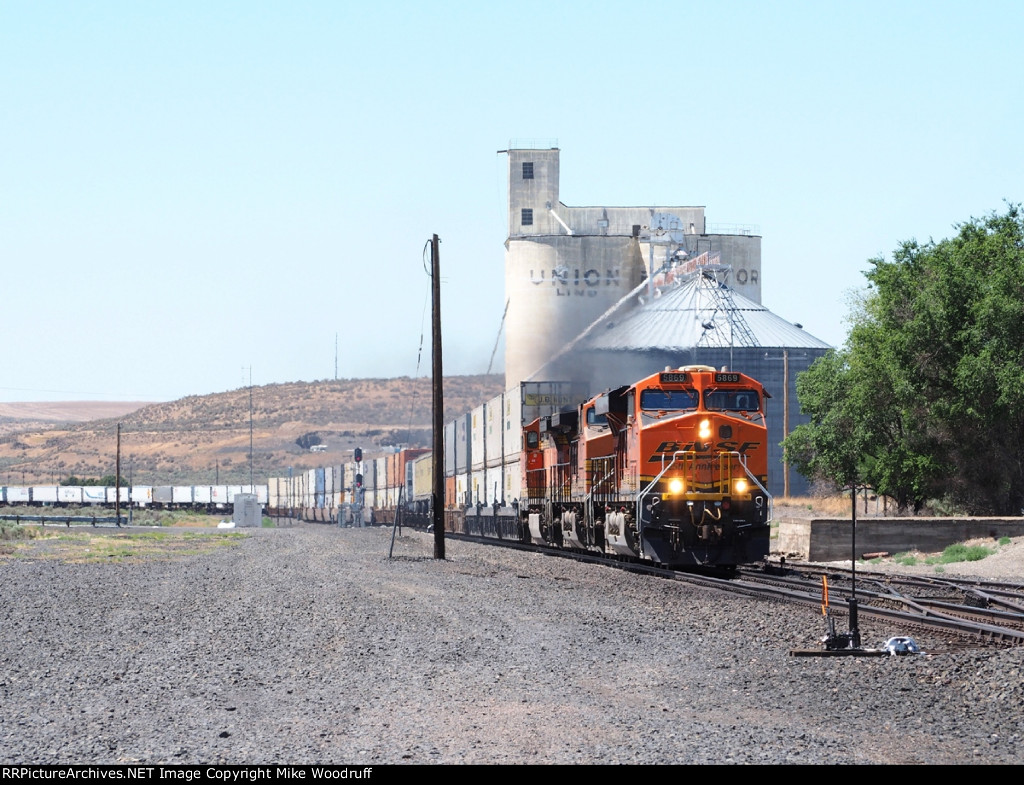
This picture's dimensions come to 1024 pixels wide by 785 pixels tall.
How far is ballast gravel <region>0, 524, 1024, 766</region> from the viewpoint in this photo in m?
7.35

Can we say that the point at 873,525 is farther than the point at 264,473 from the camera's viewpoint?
No

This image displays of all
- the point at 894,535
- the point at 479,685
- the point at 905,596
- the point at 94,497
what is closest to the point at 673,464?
the point at 905,596

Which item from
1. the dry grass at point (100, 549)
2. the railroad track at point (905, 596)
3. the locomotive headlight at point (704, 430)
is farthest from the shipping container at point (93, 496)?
the locomotive headlight at point (704, 430)

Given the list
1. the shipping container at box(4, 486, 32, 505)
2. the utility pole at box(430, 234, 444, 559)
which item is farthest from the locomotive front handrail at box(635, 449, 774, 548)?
the shipping container at box(4, 486, 32, 505)

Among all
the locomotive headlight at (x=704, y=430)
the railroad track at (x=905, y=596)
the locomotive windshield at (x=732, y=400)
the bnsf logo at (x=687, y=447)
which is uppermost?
the locomotive windshield at (x=732, y=400)

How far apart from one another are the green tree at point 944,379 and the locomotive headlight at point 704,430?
47.6 feet

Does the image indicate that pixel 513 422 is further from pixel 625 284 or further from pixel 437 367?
A: pixel 625 284

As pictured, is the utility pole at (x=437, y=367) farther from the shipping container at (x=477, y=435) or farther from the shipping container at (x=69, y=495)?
the shipping container at (x=69, y=495)

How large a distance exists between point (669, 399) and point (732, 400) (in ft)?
3.92

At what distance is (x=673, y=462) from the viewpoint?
20.9m

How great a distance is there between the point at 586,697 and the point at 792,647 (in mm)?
3409

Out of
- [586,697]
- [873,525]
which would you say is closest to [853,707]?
[586,697]

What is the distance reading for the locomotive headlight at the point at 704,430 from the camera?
69.1 ft
